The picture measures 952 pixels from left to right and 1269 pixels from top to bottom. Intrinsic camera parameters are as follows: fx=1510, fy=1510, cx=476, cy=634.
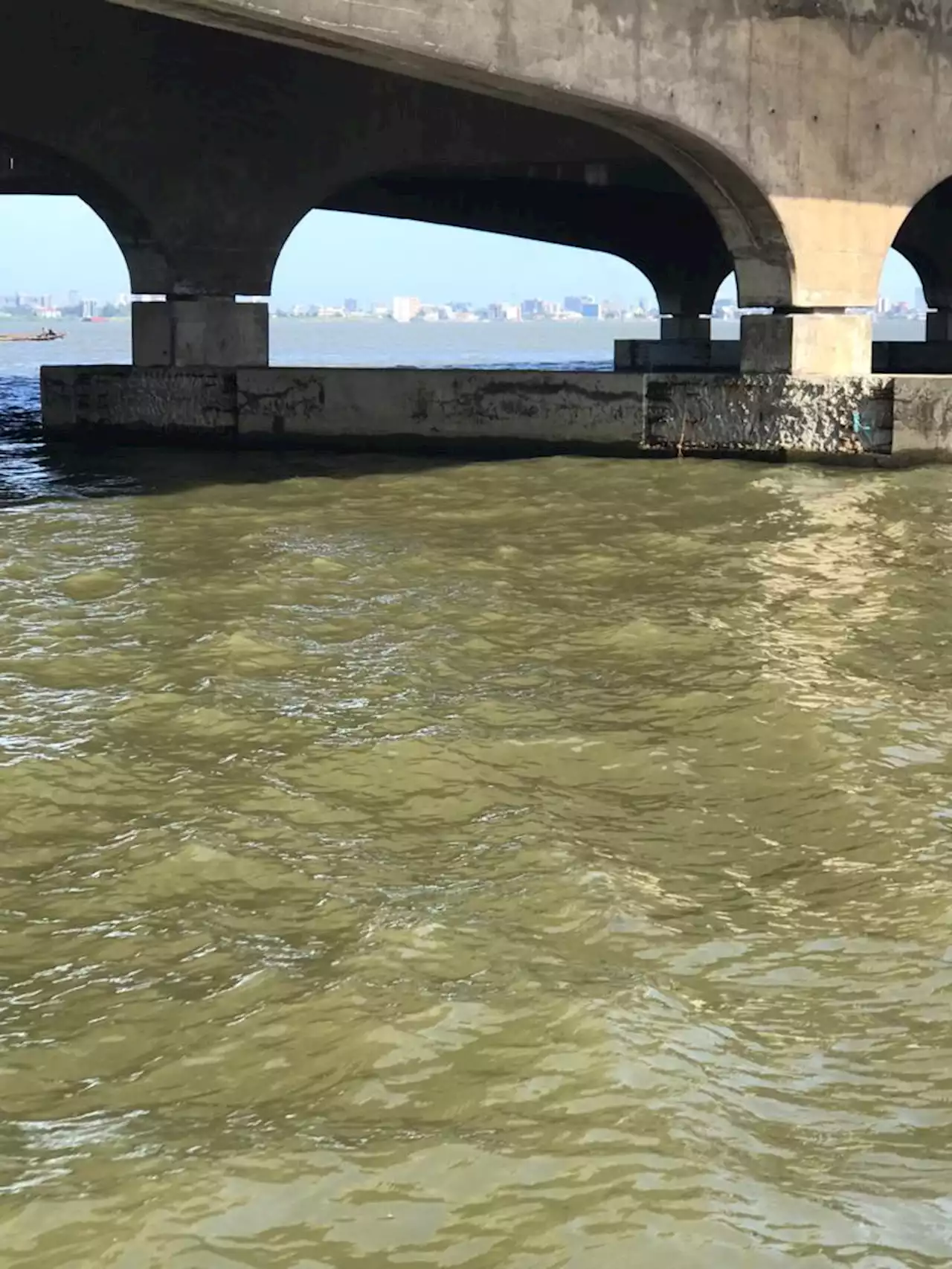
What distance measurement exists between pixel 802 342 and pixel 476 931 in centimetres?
1623

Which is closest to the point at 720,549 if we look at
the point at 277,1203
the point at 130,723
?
the point at 130,723

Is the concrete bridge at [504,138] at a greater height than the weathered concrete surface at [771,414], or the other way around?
the concrete bridge at [504,138]

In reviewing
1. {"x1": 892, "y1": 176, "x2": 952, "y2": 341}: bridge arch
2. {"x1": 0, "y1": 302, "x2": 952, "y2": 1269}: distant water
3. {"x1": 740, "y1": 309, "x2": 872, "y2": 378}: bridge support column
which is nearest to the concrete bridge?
{"x1": 740, "y1": 309, "x2": 872, "y2": 378}: bridge support column

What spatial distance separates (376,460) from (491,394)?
1.94 m

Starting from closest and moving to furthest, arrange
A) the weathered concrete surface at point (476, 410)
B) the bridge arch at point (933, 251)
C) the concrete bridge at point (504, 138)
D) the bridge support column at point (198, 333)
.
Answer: the concrete bridge at point (504, 138) → the weathered concrete surface at point (476, 410) → the bridge support column at point (198, 333) → the bridge arch at point (933, 251)

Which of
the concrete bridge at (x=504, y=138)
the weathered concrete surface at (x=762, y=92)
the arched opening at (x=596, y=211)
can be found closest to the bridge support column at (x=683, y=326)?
the arched opening at (x=596, y=211)

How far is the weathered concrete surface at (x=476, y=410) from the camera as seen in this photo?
19234 mm

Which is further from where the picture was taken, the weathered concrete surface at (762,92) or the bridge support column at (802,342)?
the bridge support column at (802,342)

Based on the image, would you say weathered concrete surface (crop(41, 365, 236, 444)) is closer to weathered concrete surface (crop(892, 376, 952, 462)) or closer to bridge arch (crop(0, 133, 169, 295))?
bridge arch (crop(0, 133, 169, 295))

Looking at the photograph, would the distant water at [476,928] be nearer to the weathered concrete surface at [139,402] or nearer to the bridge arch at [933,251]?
the weathered concrete surface at [139,402]

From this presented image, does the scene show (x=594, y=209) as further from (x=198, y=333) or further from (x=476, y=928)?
(x=476, y=928)

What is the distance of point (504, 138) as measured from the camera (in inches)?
920

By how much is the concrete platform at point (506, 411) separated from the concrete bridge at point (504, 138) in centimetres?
5

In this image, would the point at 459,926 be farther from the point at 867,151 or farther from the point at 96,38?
the point at 96,38
